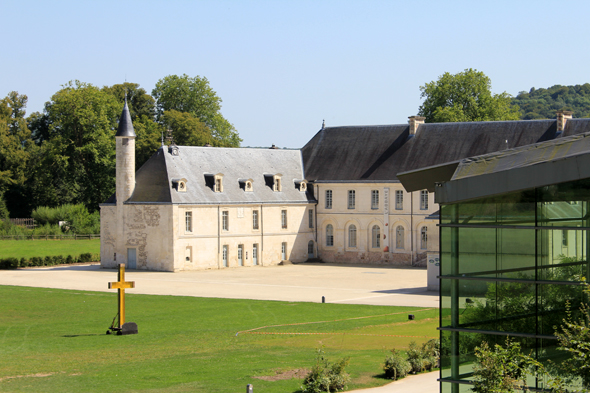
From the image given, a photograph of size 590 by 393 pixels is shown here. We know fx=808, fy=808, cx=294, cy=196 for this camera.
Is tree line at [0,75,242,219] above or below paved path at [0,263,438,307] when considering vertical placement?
above

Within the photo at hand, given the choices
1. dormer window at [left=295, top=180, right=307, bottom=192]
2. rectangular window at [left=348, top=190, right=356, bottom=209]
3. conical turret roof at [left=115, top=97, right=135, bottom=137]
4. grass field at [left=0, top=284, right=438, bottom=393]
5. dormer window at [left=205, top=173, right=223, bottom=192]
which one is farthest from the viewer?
dormer window at [left=295, top=180, right=307, bottom=192]

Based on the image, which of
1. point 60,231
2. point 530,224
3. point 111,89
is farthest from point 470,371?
point 111,89

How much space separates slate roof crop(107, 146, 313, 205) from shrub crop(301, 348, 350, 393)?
33297mm

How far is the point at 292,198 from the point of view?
56469 millimetres

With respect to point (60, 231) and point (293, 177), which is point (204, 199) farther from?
point (60, 231)

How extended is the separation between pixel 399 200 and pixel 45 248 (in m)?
26.9

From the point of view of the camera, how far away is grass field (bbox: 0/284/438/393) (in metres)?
17.5

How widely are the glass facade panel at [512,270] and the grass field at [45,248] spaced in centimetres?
4742

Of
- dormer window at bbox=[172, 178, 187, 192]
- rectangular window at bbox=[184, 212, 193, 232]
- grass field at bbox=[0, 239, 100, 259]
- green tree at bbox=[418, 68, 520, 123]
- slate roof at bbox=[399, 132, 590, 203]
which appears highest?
green tree at bbox=[418, 68, 520, 123]

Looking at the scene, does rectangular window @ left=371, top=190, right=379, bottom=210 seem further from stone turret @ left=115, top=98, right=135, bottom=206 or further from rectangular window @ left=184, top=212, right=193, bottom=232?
stone turret @ left=115, top=98, right=135, bottom=206

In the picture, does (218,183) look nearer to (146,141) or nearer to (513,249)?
(146,141)

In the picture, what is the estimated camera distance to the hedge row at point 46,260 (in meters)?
50.9

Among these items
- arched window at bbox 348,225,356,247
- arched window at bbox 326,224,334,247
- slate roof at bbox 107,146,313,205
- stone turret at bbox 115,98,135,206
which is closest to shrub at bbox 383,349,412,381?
slate roof at bbox 107,146,313,205

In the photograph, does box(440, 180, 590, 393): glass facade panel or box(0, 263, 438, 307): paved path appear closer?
box(440, 180, 590, 393): glass facade panel
